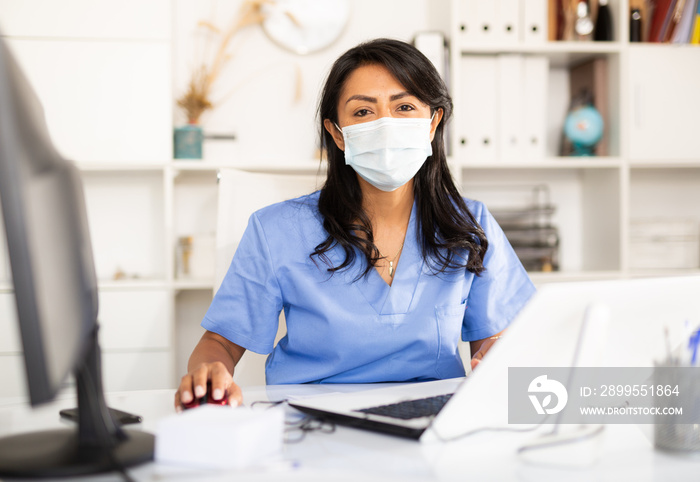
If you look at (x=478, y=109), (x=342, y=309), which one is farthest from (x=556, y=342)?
(x=478, y=109)

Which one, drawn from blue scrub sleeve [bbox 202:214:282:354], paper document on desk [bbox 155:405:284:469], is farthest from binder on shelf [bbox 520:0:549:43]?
paper document on desk [bbox 155:405:284:469]

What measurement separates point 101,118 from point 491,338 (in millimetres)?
1454

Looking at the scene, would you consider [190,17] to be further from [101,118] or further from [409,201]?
[409,201]

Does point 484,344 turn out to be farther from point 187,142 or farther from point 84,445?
point 187,142

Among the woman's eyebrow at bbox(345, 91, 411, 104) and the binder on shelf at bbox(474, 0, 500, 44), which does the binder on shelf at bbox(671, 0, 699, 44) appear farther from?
the woman's eyebrow at bbox(345, 91, 411, 104)

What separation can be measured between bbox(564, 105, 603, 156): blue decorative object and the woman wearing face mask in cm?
106

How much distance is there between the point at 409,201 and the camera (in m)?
1.41

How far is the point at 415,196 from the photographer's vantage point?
1.41m

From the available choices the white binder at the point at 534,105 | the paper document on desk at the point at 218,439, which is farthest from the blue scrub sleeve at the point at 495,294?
the white binder at the point at 534,105

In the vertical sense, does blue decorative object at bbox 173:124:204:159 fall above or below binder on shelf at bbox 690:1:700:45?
below

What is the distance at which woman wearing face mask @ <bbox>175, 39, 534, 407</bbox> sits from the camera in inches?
46.8

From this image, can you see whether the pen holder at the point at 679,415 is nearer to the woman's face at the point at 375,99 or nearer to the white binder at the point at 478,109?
the woman's face at the point at 375,99

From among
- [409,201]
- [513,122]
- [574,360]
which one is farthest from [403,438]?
[513,122]

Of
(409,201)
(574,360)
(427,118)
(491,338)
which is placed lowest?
(491,338)
